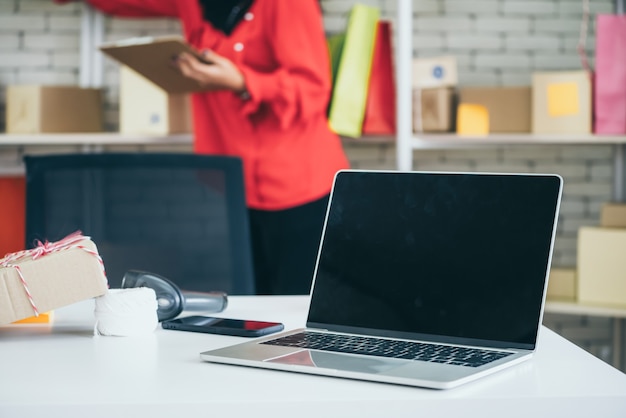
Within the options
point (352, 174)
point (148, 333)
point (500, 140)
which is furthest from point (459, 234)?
point (500, 140)

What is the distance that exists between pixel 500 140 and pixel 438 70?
33 cm

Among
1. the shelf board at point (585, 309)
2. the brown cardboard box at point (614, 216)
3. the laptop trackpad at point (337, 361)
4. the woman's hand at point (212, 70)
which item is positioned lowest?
the shelf board at point (585, 309)

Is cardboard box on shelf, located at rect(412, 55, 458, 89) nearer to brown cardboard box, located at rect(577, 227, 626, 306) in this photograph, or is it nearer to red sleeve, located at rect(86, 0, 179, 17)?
brown cardboard box, located at rect(577, 227, 626, 306)

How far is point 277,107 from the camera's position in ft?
8.62

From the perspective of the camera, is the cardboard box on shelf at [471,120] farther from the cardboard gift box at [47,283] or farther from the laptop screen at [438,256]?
the cardboard gift box at [47,283]

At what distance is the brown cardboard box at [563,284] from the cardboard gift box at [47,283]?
236cm

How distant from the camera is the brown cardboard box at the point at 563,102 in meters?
2.95

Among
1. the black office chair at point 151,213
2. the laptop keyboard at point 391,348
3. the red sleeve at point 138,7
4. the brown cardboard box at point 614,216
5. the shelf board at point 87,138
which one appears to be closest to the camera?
the laptop keyboard at point 391,348

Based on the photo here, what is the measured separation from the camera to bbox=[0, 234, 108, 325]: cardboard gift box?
95cm

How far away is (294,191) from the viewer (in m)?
2.65

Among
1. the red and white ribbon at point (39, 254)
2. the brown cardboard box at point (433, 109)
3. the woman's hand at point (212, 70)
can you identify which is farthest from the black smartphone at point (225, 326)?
the brown cardboard box at point (433, 109)

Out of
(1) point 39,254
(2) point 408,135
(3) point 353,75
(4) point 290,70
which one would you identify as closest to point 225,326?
(1) point 39,254

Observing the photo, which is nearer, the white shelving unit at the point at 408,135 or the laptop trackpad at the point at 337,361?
the laptop trackpad at the point at 337,361

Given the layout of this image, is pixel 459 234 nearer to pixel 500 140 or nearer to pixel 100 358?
pixel 100 358
